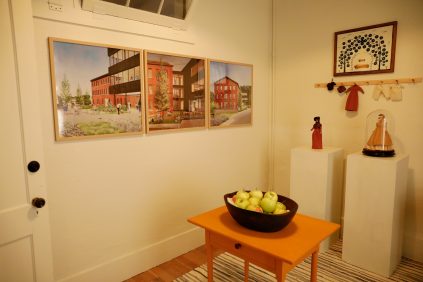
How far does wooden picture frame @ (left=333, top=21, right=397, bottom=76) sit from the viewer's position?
2588 mm

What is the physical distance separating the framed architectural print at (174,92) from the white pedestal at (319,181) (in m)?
1.01

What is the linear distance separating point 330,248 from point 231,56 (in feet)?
→ 6.94

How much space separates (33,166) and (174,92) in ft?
4.28

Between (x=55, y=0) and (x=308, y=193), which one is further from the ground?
(x=55, y=0)

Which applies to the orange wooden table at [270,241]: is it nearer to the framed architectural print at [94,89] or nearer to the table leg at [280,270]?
the table leg at [280,270]

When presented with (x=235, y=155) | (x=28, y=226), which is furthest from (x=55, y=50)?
(x=235, y=155)

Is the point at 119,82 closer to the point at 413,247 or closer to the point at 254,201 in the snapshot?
the point at 254,201

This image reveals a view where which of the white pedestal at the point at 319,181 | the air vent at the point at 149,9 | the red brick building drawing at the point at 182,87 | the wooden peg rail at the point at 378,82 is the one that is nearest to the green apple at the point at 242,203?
the red brick building drawing at the point at 182,87

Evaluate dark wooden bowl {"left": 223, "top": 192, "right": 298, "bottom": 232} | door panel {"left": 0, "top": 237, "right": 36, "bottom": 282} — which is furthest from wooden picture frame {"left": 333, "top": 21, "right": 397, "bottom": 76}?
door panel {"left": 0, "top": 237, "right": 36, "bottom": 282}

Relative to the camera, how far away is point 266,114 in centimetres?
348

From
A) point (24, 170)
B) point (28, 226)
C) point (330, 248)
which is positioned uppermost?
point (24, 170)

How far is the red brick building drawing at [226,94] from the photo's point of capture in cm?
290

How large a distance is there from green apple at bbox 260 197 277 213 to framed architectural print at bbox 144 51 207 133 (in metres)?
1.19

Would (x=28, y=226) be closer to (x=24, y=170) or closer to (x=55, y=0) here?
(x=24, y=170)
